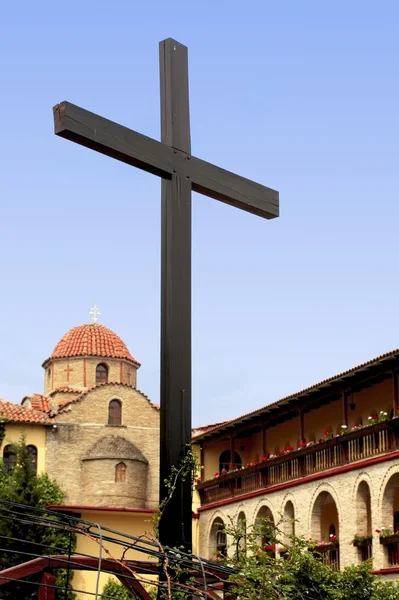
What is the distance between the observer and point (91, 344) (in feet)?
154

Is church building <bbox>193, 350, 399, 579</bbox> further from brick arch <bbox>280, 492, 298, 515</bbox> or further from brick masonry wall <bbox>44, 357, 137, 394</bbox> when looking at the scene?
brick masonry wall <bbox>44, 357, 137, 394</bbox>

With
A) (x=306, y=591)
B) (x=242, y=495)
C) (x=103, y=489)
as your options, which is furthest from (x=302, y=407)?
(x=306, y=591)

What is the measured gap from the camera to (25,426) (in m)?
41.1

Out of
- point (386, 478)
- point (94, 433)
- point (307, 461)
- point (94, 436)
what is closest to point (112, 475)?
point (94, 436)

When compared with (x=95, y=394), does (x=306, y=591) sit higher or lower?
lower

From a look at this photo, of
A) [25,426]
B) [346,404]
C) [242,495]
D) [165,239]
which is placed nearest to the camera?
[165,239]

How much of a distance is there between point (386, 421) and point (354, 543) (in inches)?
142

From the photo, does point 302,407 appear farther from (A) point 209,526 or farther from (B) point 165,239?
(B) point 165,239

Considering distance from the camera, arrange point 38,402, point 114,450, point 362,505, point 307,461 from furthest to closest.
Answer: point 38,402
point 114,450
point 307,461
point 362,505

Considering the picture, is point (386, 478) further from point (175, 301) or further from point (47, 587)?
point (47, 587)

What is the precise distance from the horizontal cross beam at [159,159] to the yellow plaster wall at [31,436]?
113 feet

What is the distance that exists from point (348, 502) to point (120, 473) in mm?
16325

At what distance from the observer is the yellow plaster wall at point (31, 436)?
40562 mm

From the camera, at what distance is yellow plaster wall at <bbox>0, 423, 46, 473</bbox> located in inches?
1597
